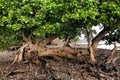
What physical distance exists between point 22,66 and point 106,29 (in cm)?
415

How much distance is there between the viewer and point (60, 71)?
45.4 ft

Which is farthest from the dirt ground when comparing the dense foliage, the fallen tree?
the dense foliage

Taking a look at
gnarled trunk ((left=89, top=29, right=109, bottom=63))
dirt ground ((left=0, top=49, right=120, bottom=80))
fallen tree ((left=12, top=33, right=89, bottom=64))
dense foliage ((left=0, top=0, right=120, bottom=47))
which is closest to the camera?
dense foliage ((left=0, top=0, right=120, bottom=47))

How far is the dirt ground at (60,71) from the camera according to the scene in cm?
1352

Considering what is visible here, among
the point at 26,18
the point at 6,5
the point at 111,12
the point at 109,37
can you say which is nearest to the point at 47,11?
the point at 26,18

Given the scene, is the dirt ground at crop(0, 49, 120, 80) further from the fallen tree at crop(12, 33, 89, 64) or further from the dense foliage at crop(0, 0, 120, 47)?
the dense foliage at crop(0, 0, 120, 47)

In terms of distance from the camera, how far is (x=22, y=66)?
1413cm

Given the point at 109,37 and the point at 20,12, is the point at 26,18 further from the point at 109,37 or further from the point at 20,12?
the point at 109,37

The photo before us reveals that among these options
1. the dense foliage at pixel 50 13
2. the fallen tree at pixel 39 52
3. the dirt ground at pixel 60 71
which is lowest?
the dirt ground at pixel 60 71

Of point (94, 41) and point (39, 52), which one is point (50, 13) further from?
point (94, 41)

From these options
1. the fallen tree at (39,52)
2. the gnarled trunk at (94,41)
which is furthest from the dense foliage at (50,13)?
the gnarled trunk at (94,41)

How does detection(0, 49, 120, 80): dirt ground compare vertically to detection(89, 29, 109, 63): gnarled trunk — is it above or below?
Result: below

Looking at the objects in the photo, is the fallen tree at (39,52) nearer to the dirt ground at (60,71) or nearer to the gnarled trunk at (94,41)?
the dirt ground at (60,71)

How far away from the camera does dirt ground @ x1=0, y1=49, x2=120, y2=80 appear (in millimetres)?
13523
